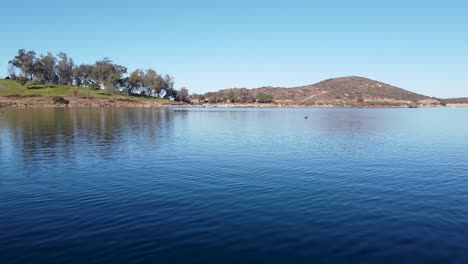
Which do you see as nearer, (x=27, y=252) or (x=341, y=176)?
(x=27, y=252)

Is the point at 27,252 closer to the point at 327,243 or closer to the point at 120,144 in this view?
the point at 327,243

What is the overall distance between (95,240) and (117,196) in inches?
340

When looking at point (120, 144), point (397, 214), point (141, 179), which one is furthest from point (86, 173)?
point (397, 214)

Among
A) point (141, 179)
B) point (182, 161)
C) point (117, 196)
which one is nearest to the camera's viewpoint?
point (117, 196)

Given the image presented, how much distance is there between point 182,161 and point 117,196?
611 inches

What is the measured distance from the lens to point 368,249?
1730cm

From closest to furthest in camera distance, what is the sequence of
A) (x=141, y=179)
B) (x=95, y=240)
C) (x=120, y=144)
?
(x=95, y=240) < (x=141, y=179) < (x=120, y=144)

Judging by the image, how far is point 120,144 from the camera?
5597cm

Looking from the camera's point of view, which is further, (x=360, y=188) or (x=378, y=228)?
(x=360, y=188)

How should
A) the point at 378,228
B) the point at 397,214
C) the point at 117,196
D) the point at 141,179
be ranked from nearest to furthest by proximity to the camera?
the point at 378,228 < the point at 397,214 < the point at 117,196 < the point at 141,179

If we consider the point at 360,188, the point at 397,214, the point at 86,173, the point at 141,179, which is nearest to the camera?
the point at 397,214

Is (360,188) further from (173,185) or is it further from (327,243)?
(173,185)

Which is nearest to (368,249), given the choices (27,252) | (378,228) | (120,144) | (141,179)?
(378,228)

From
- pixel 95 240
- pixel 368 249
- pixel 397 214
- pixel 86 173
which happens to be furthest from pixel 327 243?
pixel 86 173
